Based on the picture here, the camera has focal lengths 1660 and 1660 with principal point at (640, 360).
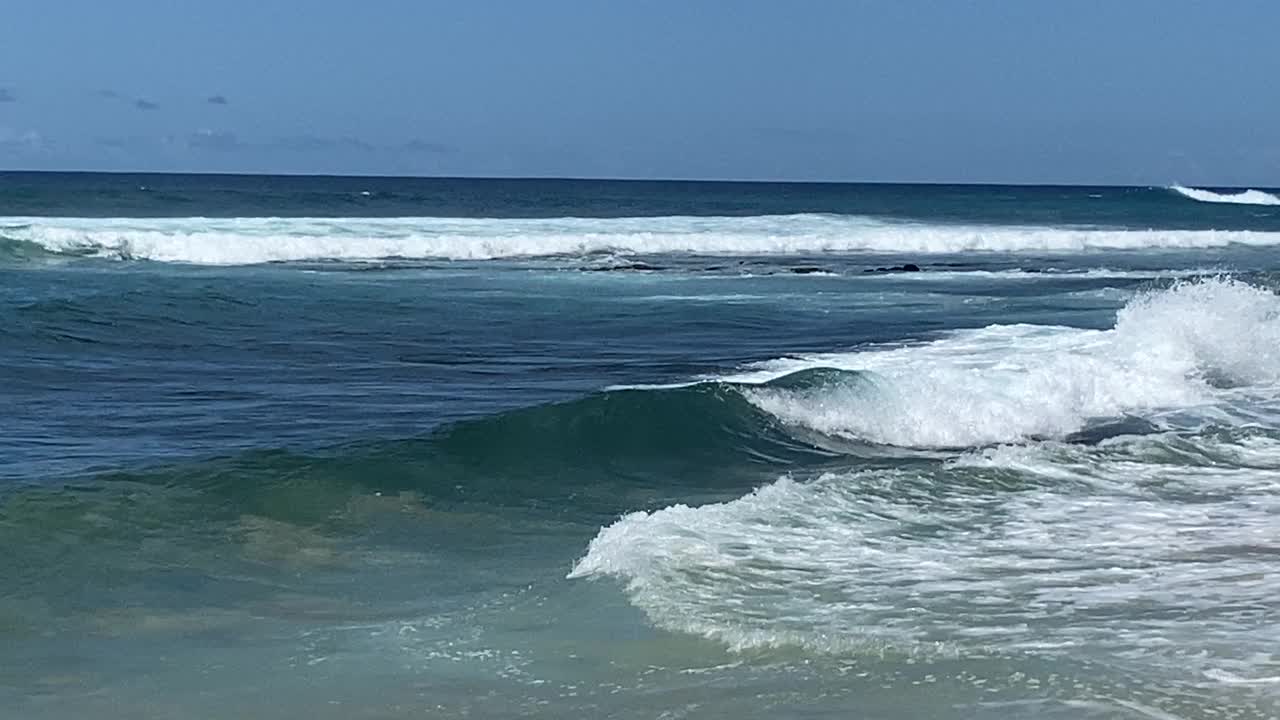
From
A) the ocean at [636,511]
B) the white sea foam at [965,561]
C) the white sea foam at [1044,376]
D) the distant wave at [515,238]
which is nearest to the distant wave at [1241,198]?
the distant wave at [515,238]

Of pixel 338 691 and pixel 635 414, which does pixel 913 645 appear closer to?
pixel 338 691

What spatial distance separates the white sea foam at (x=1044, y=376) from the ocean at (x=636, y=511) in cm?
5

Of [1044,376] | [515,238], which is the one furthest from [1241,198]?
[1044,376]

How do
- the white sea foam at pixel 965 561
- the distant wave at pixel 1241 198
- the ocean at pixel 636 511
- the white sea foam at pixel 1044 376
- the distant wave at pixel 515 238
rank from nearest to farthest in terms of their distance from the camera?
1. the ocean at pixel 636 511
2. the white sea foam at pixel 965 561
3. the white sea foam at pixel 1044 376
4. the distant wave at pixel 515 238
5. the distant wave at pixel 1241 198

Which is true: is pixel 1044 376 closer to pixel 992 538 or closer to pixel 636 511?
pixel 636 511

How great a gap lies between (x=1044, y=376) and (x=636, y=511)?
5.54 meters

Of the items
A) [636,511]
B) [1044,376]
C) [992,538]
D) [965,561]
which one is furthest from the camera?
[1044,376]

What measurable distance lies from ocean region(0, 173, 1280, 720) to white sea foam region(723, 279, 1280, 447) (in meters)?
0.05

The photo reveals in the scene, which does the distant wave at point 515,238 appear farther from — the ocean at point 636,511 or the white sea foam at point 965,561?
the white sea foam at point 965,561

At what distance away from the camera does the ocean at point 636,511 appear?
5980mm

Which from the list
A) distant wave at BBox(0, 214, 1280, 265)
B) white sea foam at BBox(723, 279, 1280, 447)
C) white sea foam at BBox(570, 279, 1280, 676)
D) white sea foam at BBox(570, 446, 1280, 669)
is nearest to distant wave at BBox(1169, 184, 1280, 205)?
distant wave at BBox(0, 214, 1280, 265)

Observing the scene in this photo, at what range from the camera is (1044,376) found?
1387 cm

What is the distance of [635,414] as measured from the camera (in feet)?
40.4

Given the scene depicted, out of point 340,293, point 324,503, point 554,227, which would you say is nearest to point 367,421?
point 324,503
